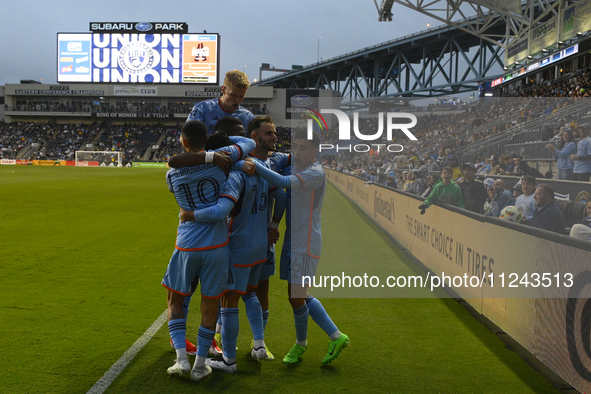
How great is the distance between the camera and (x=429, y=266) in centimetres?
716

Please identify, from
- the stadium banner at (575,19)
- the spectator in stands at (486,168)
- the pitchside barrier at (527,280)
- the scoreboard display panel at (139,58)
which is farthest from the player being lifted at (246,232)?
the scoreboard display panel at (139,58)

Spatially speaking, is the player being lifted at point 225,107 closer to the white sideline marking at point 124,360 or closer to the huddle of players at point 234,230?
the huddle of players at point 234,230

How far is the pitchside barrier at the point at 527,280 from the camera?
3191 mm

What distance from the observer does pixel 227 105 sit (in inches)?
159

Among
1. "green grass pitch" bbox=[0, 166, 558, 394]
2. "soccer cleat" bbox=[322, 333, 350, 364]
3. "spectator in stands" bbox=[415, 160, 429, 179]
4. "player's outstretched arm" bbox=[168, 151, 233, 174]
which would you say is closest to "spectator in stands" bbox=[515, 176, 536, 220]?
"green grass pitch" bbox=[0, 166, 558, 394]

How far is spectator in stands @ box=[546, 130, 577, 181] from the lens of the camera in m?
7.29

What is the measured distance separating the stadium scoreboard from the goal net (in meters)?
8.19

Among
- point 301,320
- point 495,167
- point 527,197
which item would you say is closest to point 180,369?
point 301,320

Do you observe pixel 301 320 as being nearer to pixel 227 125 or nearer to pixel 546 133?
pixel 227 125

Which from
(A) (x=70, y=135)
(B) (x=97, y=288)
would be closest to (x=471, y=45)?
(B) (x=97, y=288)

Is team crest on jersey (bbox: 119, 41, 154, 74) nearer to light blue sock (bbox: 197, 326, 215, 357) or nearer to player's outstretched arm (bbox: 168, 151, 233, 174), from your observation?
player's outstretched arm (bbox: 168, 151, 233, 174)

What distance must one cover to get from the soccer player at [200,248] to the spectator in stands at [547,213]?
4.04 meters

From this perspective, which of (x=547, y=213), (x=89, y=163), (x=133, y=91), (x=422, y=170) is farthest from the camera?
(x=133, y=91)

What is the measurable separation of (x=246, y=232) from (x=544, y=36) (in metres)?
18.2
